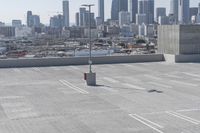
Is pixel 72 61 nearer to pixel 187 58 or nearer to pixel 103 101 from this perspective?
pixel 187 58

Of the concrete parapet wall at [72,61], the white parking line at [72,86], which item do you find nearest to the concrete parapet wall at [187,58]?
the concrete parapet wall at [72,61]

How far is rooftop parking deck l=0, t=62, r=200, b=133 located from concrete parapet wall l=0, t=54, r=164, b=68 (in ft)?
11.9

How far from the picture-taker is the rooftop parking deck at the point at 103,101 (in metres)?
20.6

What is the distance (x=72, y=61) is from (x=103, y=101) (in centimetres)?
2164

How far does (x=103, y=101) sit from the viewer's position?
2662cm

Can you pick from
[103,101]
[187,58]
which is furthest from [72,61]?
[103,101]

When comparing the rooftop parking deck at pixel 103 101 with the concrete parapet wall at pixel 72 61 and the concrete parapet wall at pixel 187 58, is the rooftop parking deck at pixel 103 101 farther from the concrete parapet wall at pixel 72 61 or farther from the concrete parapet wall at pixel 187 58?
the concrete parapet wall at pixel 187 58

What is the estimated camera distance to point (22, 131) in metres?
19.8

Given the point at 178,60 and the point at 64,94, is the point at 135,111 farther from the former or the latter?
the point at 178,60

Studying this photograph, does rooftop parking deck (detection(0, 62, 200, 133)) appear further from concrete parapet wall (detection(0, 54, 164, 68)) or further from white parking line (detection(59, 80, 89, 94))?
concrete parapet wall (detection(0, 54, 164, 68))

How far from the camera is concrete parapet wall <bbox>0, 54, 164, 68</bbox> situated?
1807 inches

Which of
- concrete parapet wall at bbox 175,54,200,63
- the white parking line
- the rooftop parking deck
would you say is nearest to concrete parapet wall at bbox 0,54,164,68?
concrete parapet wall at bbox 175,54,200,63

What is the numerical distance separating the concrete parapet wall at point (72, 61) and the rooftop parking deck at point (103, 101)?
363 centimetres

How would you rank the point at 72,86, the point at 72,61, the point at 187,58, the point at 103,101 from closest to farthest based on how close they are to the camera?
the point at 103,101 → the point at 72,86 → the point at 72,61 → the point at 187,58
